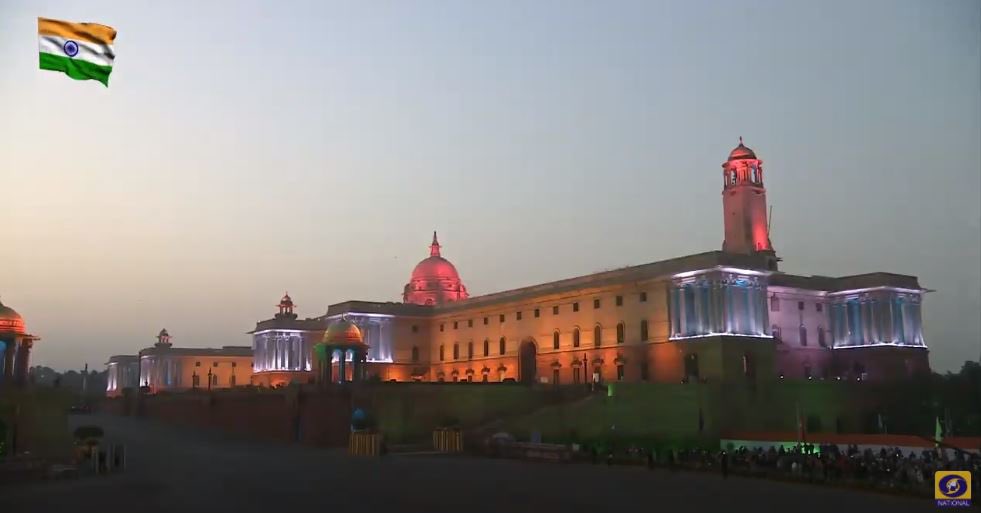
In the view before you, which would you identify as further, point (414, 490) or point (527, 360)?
point (527, 360)

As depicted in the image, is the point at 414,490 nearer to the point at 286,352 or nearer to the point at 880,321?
the point at 880,321

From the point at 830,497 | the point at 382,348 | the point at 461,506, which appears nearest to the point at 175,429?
the point at 382,348

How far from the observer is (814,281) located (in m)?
80.7

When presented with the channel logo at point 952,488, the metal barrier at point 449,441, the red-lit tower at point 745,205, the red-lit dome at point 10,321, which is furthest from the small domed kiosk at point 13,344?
the red-lit tower at point 745,205

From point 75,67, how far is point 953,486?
1117 inches

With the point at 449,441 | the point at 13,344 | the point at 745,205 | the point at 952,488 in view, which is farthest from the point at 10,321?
the point at 745,205

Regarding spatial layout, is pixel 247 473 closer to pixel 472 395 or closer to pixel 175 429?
pixel 472 395

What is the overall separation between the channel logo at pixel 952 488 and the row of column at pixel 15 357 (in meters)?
51.0

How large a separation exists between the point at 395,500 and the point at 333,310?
69176 mm

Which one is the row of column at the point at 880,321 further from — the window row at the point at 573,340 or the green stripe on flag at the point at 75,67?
the green stripe on flag at the point at 75,67

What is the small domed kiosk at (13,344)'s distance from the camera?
60.4 meters

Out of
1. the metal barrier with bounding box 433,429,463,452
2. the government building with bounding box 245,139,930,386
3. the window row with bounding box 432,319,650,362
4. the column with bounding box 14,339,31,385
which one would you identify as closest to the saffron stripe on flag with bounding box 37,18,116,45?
the metal barrier with bounding box 433,429,463,452

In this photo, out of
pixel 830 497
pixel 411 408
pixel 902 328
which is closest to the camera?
pixel 830 497

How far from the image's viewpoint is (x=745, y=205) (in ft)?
278
